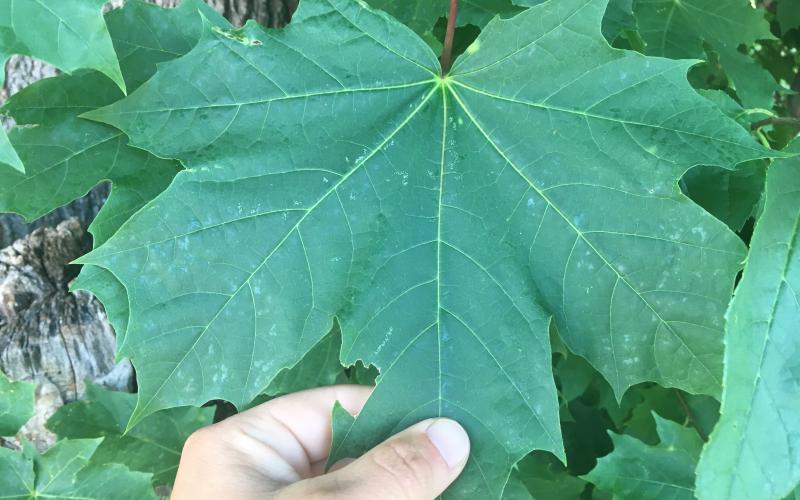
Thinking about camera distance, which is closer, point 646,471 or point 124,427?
point 646,471

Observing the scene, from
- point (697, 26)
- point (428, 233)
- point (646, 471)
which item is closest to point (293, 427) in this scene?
point (428, 233)

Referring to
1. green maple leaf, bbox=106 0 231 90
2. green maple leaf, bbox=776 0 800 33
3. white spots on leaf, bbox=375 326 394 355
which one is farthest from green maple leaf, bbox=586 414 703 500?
green maple leaf, bbox=776 0 800 33

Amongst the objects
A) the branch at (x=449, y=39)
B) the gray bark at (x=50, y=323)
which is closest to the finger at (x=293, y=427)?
the gray bark at (x=50, y=323)

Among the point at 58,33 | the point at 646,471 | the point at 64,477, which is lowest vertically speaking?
the point at 646,471

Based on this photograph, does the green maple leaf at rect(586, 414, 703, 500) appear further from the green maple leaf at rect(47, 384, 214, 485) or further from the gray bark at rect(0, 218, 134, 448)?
the gray bark at rect(0, 218, 134, 448)

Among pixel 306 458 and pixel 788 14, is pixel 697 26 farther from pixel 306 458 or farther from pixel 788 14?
pixel 306 458

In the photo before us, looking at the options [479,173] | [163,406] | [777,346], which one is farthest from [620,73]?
[163,406]

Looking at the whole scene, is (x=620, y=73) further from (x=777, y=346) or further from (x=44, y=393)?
(x=44, y=393)
